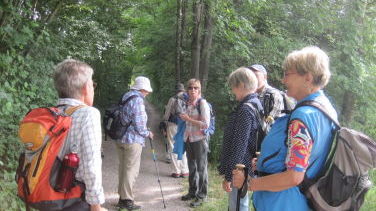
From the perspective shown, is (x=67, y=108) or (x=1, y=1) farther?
(x=1, y=1)

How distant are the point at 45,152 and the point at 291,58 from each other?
5.82ft

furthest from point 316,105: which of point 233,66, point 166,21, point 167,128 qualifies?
point 166,21

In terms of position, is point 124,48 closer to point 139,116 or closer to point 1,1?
point 1,1

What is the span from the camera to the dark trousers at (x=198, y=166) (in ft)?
21.3

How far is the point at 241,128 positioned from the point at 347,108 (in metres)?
9.92

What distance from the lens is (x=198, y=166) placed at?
21.4ft

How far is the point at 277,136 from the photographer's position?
8.11 feet

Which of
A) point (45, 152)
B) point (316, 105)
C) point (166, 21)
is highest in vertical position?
point (166, 21)

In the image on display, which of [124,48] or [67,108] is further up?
[124,48]

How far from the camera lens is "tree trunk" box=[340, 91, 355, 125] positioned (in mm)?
12445

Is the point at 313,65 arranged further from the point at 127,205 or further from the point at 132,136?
the point at 127,205

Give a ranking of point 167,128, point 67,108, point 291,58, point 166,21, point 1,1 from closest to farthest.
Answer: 1. point 291,58
2. point 67,108
3. point 1,1
4. point 167,128
5. point 166,21

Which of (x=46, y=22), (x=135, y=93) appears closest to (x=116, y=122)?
(x=135, y=93)

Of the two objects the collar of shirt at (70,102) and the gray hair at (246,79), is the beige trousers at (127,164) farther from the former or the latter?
the collar of shirt at (70,102)
